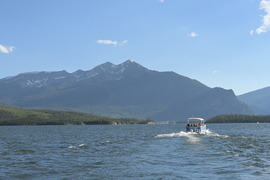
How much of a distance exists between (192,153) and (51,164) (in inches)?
985

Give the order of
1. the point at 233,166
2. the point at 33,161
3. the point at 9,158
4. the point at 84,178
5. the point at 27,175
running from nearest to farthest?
the point at 84,178 < the point at 27,175 < the point at 233,166 < the point at 33,161 < the point at 9,158

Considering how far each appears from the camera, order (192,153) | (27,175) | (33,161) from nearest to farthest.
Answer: (27,175) < (33,161) < (192,153)

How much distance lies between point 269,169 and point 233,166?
4692 millimetres

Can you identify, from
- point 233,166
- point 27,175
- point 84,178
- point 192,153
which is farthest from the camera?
point 192,153

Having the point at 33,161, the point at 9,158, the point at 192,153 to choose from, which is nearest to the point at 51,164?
the point at 33,161

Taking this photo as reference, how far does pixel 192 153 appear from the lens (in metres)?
61.3

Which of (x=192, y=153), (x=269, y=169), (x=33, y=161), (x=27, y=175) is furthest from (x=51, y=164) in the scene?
(x=269, y=169)

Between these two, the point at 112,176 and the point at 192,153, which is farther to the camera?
the point at 192,153

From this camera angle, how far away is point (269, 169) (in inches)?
1738

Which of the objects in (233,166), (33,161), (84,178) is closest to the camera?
(84,178)

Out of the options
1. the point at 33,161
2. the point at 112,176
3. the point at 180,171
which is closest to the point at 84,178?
the point at 112,176

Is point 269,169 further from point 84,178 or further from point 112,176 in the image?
point 84,178

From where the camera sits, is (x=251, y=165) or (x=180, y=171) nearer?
(x=180, y=171)

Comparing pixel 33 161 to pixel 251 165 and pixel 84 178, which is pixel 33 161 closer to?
pixel 84 178
